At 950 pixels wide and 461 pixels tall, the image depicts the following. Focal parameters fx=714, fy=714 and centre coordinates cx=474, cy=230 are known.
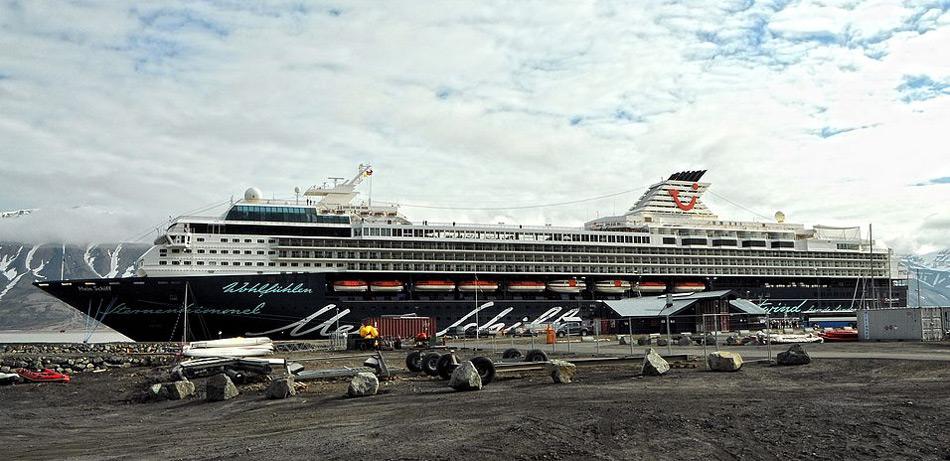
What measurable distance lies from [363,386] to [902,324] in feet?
104

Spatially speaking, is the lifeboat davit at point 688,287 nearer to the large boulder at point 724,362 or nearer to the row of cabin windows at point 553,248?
the row of cabin windows at point 553,248

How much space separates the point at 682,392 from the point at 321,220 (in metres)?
46.3

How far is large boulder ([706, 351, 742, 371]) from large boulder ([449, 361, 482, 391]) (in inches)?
298

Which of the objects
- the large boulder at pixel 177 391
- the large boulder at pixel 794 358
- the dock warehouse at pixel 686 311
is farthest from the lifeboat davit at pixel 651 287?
the large boulder at pixel 177 391

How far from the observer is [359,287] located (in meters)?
56.6

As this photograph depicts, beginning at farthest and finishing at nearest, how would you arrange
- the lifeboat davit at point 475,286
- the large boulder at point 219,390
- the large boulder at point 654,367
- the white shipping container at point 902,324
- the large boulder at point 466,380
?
the lifeboat davit at point 475,286 < the white shipping container at point 902,324 < the large boulder at point 654,367 < the large boulder at point 219,390 < the large boulder at point 466,380

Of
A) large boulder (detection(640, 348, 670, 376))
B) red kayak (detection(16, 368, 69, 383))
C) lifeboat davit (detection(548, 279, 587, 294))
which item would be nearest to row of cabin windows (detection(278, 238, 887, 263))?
lifeboat davit (detection(548, 279, 587, 294))

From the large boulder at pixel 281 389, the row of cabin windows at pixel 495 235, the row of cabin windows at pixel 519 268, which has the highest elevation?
the row of cabin windows at pixel 495 235

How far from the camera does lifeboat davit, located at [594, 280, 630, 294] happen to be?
2719 inches

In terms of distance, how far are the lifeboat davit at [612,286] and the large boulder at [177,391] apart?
173 ft

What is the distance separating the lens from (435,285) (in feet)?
200

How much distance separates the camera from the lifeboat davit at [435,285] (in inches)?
2371

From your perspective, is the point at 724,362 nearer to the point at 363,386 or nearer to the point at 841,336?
the point at 363,386

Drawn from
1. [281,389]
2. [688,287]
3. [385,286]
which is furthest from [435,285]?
[281,389]
